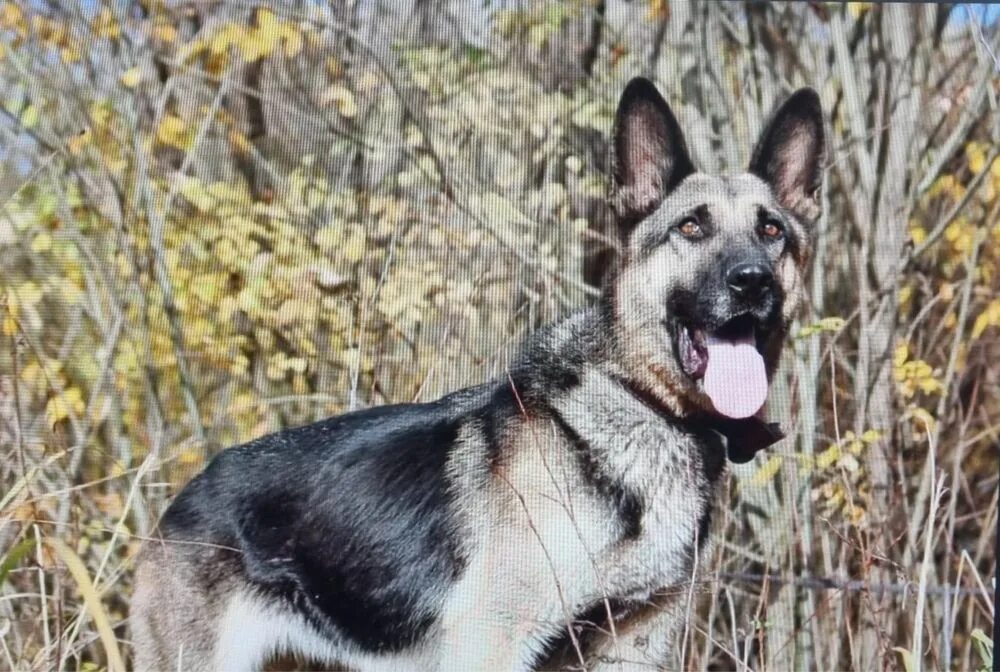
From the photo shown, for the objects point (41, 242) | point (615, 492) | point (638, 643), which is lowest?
point (638, 643)

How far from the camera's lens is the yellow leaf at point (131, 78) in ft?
8.46

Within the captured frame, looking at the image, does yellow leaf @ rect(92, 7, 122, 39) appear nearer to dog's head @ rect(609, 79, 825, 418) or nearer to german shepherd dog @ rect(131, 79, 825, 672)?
german shepherd dog @ rect(131, 79, 825, 672)

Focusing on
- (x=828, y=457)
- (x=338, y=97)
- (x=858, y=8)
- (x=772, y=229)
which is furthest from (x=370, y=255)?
(x=858, y=8)

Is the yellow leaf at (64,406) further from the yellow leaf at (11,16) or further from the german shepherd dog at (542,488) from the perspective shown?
the yellow leaf at (11,16)

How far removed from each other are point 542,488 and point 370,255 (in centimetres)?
76

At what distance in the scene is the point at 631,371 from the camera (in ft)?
7.53

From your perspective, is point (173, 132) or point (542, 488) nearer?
point (542, 488)

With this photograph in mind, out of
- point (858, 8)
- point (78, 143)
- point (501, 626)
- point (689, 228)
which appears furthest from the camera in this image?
point (858, 8)

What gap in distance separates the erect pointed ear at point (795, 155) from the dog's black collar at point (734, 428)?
18.2 inches

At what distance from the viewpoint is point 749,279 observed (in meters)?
2.17

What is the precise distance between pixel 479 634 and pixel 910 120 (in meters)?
1.72

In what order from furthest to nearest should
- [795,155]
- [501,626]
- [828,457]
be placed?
[828,457], [795,155], [501,626]

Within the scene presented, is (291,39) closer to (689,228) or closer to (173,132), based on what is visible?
(173,132)

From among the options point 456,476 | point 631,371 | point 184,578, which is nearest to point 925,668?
point 631,371
